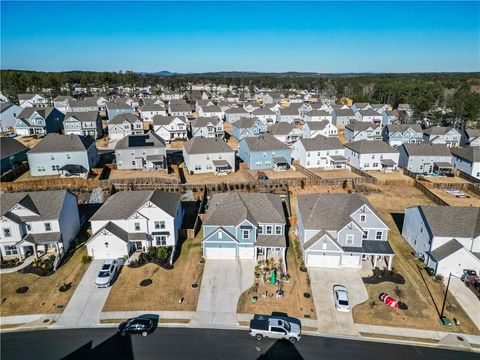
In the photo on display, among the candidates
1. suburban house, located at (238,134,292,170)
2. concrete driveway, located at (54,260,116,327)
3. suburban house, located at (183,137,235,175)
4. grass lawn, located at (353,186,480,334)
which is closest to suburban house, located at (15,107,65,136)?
suburban house, located at (183,137,235,175)

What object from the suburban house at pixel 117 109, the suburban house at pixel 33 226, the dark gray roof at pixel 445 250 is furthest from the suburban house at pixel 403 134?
the suburban house at pixel 117 109

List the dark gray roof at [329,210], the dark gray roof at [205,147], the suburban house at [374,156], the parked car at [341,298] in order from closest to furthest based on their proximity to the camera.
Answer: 1. the parked car at [341,298]
2. the dark gray roof at [329,210]
3. the dark gray roof at [205,147]
4. the suburban house at [374,156]

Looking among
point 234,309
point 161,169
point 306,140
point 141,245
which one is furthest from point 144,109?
point 234,309

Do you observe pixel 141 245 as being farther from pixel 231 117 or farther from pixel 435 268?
pixel 231 117

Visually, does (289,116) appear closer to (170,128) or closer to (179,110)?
(179,110)

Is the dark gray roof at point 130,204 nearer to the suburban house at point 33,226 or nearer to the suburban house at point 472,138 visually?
the suburban house at point 33,226
